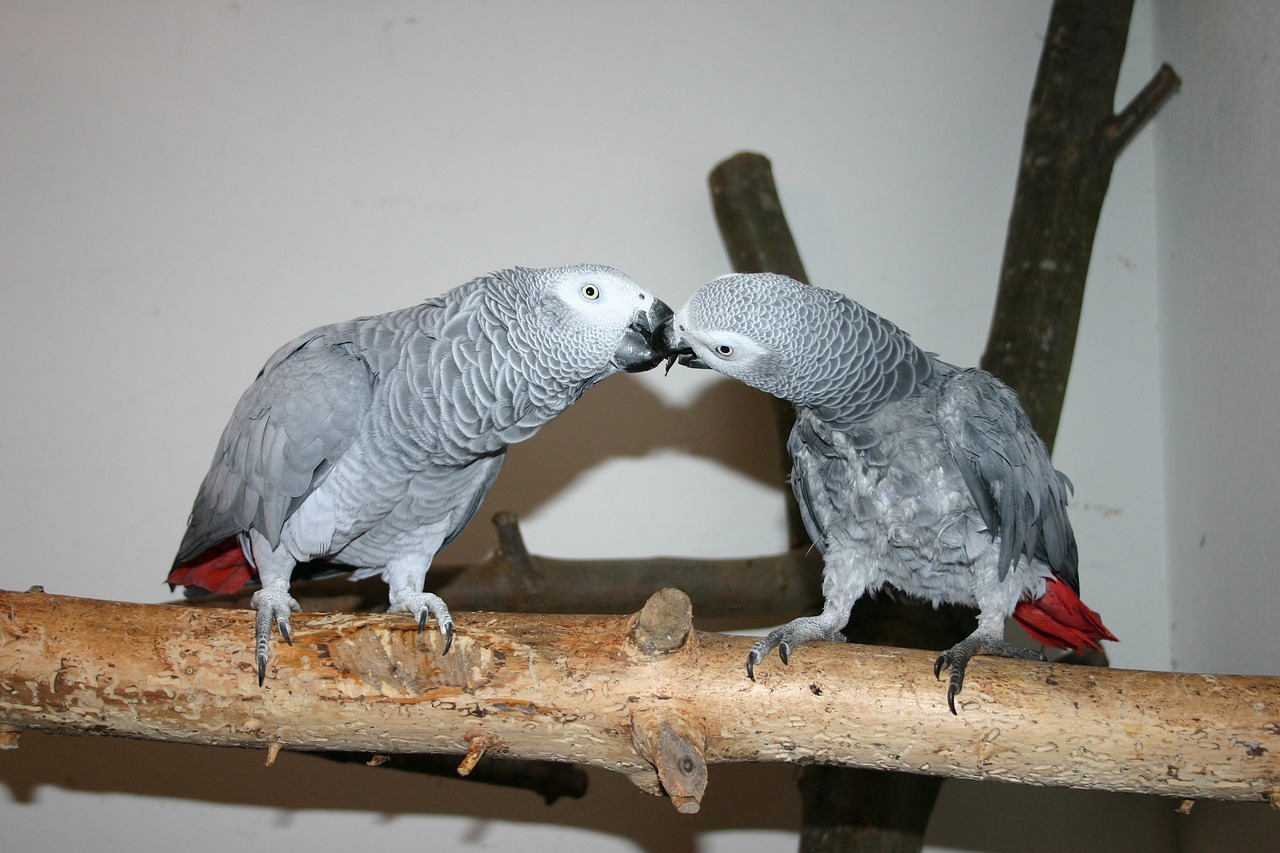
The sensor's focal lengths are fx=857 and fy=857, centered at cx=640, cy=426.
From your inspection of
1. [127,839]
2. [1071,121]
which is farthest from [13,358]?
[1071,121]

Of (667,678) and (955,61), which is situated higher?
(955,61)

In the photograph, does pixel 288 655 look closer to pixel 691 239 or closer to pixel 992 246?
pixel 691 239

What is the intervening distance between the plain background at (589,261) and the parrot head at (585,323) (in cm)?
90

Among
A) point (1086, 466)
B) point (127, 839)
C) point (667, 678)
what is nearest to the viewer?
point (667, 678)

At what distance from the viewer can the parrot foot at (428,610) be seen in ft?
4.93

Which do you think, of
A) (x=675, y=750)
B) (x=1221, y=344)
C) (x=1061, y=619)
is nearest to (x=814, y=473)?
(x=1061, y=619)

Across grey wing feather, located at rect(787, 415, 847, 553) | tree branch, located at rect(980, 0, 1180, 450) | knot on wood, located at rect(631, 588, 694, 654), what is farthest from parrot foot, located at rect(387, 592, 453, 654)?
tree branch, located at rect(980, 0, 1180, 450)

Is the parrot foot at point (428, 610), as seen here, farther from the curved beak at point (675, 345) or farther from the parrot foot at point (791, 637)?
the curved beak at point (675, 345)

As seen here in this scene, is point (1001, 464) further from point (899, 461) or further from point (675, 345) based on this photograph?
point (675, 345)

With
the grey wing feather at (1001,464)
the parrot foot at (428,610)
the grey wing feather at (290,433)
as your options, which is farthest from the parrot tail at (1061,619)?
the grey wing feather at (290,433)

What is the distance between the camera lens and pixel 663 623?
136 cm

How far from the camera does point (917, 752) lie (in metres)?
1.42

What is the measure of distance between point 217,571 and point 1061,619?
1.89 meters

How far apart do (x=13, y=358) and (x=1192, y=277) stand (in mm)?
3311
